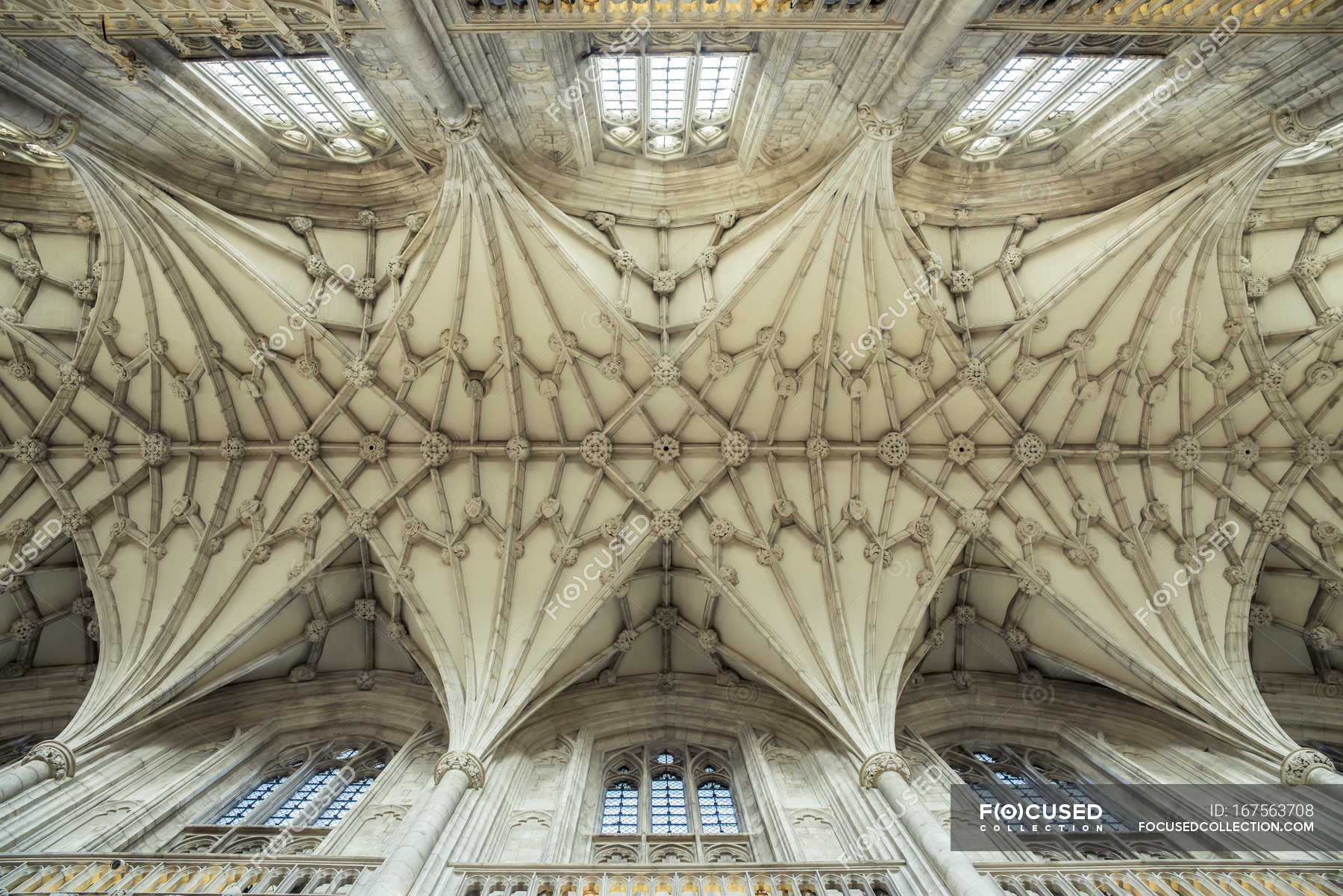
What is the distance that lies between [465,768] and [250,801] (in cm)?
520

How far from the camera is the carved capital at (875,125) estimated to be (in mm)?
10750

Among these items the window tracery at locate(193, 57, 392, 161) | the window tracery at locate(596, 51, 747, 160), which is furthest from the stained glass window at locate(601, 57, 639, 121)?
the window tracery at locate(193, 57, 392, 161)

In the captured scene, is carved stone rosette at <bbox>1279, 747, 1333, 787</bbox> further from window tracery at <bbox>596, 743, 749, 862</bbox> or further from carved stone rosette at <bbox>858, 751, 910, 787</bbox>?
window tracery at <bbox>596, 743, 749, 862</bbox>

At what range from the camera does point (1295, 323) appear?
14.6m

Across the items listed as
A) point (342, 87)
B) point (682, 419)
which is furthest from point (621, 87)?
point (682, 419)

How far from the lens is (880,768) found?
36.3 ft

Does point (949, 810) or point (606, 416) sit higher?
point (606, 416)

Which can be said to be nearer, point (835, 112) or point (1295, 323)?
point (835, 112)

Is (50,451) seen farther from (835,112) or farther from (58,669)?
(835,112)

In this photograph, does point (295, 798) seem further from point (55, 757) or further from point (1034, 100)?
point (1034, 100)

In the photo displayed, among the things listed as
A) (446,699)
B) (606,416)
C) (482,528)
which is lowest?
(446,699)

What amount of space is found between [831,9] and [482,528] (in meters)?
11.9

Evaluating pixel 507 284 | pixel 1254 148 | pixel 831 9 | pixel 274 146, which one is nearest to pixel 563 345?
pixel 507 284

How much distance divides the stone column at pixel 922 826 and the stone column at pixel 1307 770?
594cm
